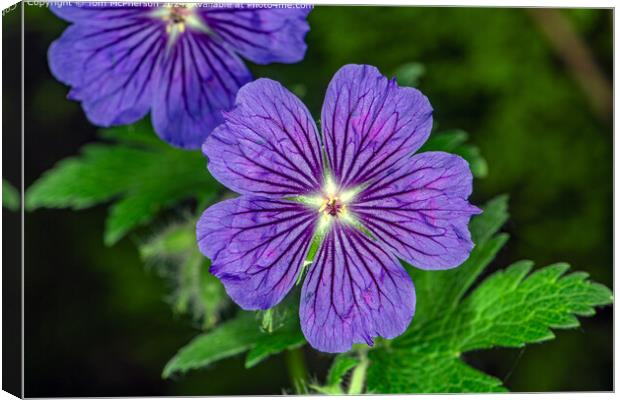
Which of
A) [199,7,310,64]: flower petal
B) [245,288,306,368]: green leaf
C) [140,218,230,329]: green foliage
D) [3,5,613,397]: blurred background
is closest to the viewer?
[245,288,306,368]: green leaf

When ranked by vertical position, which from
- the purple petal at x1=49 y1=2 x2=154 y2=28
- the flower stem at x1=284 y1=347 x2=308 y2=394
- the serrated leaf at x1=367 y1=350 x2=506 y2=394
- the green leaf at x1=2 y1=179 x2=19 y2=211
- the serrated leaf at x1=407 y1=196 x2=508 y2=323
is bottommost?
the serrated leaf at x1=367 y1=350 x2=506 y2=394

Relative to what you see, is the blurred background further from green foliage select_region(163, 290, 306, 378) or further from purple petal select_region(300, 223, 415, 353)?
purple petal select_region(300, 223, 415, 353)

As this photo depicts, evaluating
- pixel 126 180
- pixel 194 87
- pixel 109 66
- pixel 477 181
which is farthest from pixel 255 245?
pixel 477 181

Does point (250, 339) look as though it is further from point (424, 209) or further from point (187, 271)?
point (424, 209)

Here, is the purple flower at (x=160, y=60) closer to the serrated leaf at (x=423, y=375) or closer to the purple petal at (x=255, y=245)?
the purple petal at (x=255, y=245)

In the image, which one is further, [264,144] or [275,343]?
[275,343]

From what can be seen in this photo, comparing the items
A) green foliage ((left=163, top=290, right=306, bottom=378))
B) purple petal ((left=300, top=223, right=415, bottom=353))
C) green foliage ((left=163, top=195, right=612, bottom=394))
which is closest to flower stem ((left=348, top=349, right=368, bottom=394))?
green foliage ((left=163, top=195, right=612, bottom=394))
